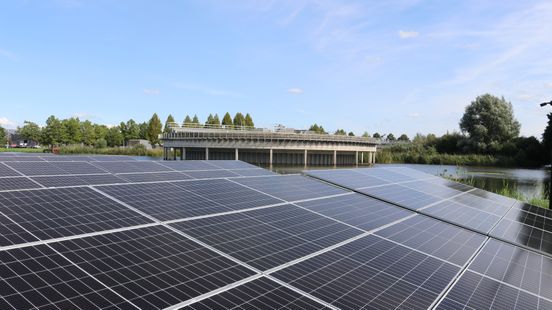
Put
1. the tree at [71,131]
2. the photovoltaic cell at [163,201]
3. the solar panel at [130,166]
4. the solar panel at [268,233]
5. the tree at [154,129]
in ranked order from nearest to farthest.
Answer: the solar panel at [268,233], the photovoltaic cell at [163,201], the solar panel at [130,166], the tree at [71,131], the tree at [154,129]

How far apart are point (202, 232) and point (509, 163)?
285ft

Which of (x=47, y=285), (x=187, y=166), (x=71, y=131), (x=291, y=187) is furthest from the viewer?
(x=71, y=131)

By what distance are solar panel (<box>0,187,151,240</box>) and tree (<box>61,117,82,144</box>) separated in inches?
4568

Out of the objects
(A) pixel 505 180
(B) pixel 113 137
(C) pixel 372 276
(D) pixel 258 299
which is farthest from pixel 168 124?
(D) pixel 258 299

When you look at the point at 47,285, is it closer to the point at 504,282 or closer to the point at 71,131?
the point at 504,282

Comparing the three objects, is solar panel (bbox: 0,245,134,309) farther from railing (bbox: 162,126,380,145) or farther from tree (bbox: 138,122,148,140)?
tree (bbox: 138,122,148,140)

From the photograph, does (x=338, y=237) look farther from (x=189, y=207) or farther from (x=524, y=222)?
(x=524, y=222)

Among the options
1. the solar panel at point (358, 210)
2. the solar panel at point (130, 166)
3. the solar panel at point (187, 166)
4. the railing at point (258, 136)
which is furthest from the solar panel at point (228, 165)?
the railing at point (258, 136)

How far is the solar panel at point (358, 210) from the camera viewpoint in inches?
371

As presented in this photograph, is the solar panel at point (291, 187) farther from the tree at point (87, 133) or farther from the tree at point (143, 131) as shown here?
the tree at point (143, 131)

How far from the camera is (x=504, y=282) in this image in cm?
690

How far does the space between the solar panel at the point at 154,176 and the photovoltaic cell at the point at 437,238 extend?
646 cm

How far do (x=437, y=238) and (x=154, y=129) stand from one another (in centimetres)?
13367

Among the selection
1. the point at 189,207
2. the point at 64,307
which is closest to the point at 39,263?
the point at 64,307
